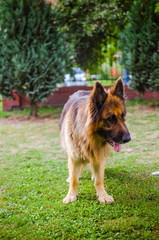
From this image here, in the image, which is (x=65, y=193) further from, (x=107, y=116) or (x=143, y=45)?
(x=143, y=45)

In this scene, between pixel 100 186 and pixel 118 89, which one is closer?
pixel 118 89

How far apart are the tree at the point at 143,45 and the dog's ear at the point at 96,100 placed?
733 centimetres

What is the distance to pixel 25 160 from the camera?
217 inches

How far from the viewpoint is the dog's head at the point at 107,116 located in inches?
121

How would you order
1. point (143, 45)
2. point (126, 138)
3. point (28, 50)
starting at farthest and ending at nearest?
point (143, 45) < point (28, 50) < point (126, 138)

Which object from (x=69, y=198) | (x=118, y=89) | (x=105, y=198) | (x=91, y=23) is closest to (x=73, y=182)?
(x=69, y=198)

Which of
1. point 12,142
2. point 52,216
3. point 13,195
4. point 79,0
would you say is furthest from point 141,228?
point 79,0

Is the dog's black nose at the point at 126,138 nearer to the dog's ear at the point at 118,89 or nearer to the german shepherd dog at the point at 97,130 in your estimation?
the german shepherd dog at the point at 97,130

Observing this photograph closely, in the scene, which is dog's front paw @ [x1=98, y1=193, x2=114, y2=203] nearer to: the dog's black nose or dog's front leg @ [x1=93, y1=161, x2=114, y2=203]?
dog's front leg @ [x1=93, y1=161, x2=114, y2=203]

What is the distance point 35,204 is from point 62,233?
32.2 inches

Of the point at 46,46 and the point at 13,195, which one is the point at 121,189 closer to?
the point at 13,195

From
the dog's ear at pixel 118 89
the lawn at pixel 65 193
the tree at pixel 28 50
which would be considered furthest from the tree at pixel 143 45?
the dog's ear at pixel 118 89

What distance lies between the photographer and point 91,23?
464 inches

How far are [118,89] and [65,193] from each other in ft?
5.74
